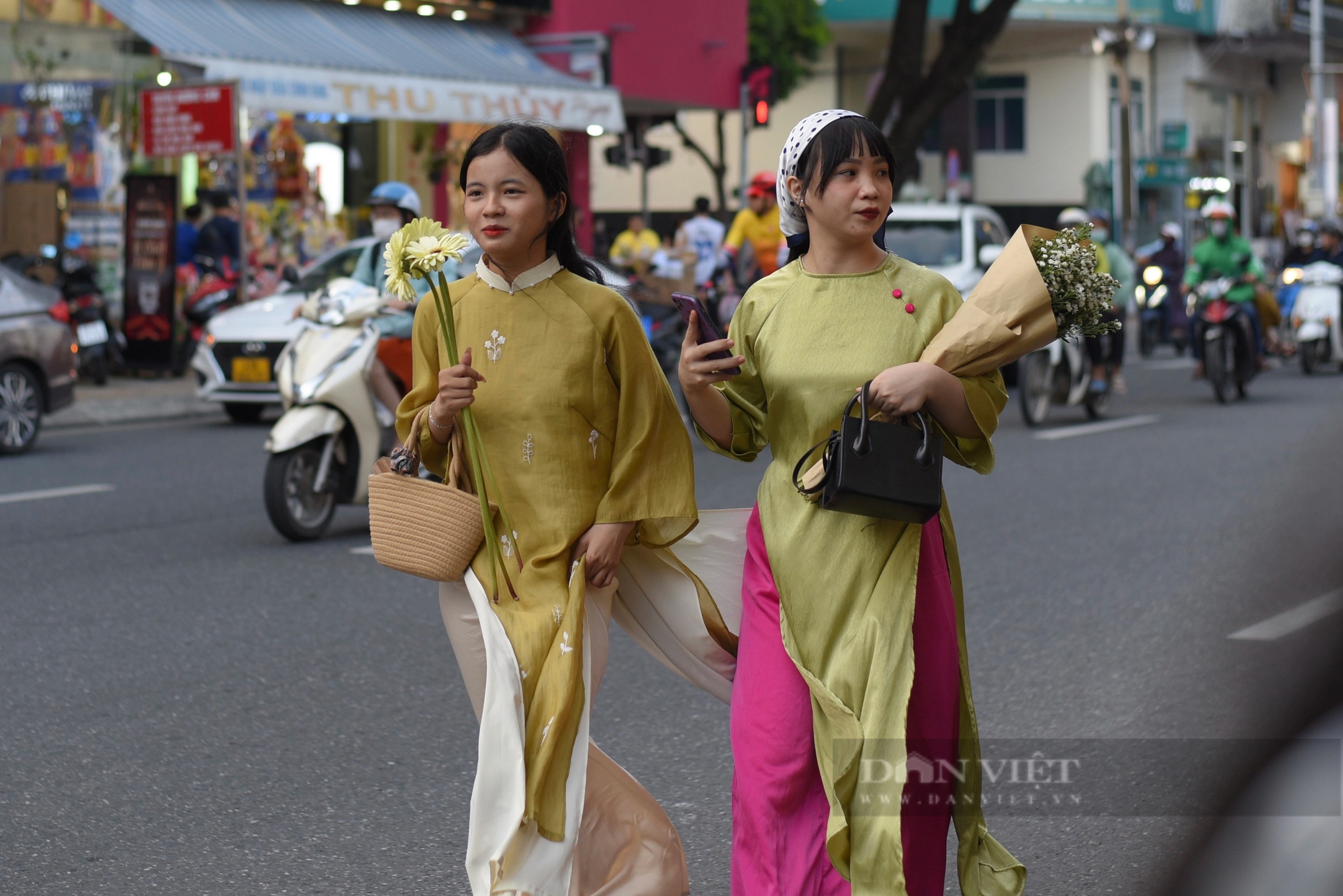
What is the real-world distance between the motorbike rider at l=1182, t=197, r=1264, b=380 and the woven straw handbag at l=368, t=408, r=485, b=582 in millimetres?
12820

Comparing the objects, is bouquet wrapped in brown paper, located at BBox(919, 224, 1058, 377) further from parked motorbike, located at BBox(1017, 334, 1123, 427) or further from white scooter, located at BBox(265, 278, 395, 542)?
parked motorbike, located at BBox(1017, 334, 1123, 427)

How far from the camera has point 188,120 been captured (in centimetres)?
1570

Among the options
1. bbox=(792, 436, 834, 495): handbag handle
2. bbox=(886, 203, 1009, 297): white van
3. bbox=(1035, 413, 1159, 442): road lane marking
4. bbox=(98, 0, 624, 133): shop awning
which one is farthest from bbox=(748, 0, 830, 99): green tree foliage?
bbox=(792, 436, 834, 495): handbag handle

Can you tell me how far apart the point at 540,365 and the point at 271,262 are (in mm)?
16556

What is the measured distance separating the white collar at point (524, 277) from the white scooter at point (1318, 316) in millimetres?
16415

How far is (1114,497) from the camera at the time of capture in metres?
9.35

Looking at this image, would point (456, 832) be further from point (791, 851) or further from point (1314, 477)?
point (1314, 477)

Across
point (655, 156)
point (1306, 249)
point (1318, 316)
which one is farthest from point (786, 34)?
point (1318, 316)

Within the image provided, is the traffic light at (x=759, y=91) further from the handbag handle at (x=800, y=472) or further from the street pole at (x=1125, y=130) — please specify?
the handbag handle at (x=800, y=472)

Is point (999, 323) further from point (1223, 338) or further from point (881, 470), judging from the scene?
point (1223, 338)

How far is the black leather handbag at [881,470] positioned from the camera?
107 inches

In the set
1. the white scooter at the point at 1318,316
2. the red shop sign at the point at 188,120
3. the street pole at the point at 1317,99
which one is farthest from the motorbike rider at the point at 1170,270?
the street pole at the point at 1317,99

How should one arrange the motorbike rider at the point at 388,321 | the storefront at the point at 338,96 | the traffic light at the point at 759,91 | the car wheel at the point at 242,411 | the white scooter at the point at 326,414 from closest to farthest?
the white scooter at the point at 326,414, the motorbike rider at the point at 388,321, the car wheel at the point at 242,411, the storefront at the point at 338,96, the traffic light at the point at 759,91

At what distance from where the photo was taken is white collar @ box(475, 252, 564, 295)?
3072 mm
